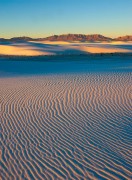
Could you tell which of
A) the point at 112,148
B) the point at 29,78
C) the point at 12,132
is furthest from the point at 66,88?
the point at 112,148

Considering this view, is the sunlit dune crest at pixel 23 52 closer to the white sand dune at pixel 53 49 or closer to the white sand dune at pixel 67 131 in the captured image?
the white sand dune at pixel 53 49

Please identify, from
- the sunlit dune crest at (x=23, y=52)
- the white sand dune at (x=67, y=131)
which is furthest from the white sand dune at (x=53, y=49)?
the white sand dune at (x=67, y=131)

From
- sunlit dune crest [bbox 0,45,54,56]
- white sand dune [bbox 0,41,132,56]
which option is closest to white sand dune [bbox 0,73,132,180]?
sunlit dune crest [bbox 0,45,54,56]

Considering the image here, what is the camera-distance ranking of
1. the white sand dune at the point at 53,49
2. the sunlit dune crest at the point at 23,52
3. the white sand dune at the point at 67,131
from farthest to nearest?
the white sand dune at the point at 53,49 → the sunlit dune crest at the point at 23,52 → the white sand dune at the point at 67,131

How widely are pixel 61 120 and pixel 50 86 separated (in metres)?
5.16

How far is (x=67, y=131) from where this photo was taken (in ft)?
26.4

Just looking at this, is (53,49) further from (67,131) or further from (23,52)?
(67,131)

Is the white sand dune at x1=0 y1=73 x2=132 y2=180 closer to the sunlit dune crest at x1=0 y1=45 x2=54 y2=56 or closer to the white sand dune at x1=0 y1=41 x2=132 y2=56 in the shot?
the sunlit dune crest at x1=0 y1=45 x2=54 y2=56

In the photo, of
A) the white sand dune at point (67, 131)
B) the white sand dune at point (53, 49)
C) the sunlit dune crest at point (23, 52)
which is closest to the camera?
the white sand dune at point (67, 131)

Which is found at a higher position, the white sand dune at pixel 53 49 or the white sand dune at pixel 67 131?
the white sand dune at pixel 53 49

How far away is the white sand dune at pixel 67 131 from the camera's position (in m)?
6.08

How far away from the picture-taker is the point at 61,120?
8.95 metres

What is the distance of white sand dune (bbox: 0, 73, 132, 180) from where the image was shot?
608 centimetres

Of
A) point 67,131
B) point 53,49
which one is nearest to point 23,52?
point 53,49
